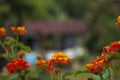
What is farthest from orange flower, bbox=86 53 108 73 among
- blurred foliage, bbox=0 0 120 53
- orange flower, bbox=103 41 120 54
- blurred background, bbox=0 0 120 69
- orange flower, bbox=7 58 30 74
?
blurred foliage, bbox=0 0 120 53

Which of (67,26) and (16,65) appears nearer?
(16,65)

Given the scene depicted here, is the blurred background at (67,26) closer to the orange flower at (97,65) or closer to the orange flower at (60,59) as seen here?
the orange flower at (60,59)

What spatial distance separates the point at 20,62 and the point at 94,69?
28cm

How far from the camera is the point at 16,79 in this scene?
198 cm

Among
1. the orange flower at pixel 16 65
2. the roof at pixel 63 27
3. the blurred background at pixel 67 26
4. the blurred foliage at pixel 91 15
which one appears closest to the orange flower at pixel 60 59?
the orange flower at pixel 16 65

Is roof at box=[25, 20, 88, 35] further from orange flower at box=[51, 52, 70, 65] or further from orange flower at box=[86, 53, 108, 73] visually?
orange flower at box=[86, 53, 108, 73]

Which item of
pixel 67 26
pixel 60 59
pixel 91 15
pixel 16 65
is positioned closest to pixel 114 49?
pixel 60 59

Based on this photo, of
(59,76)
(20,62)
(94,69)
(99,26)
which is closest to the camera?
(94,69)

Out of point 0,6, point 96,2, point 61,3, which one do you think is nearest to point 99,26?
point 96,2

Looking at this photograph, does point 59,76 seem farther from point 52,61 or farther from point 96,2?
point 96,2

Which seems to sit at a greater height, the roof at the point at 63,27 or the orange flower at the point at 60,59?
the roof at the point at 63,27

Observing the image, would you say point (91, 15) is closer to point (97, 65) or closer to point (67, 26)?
point (67, 26)

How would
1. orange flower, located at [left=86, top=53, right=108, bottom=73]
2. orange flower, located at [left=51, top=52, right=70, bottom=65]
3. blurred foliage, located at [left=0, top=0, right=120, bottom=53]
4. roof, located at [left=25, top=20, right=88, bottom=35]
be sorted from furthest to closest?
1. roof, located at [left=25, top=20, right=88, bottom=35]
2. blurred foliage, located at [left=0, top=0, right=120, bottom=53]
3. orange flower, located at [left=51, top=52, right=70, bottom=65]
4. orange flower, located at [left=86, top=53, right=108, bottom=73]

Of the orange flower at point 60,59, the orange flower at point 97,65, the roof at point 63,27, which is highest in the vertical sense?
the roof at point 63,27
